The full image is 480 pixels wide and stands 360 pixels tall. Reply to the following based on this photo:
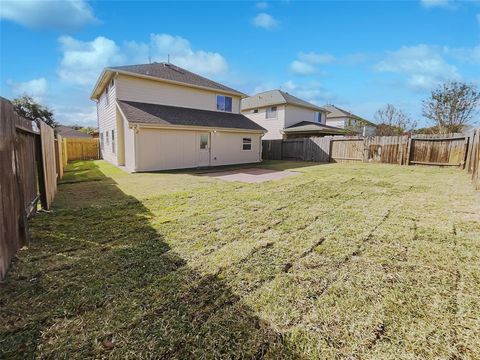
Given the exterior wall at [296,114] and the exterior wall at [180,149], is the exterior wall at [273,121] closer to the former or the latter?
the exterior wall at [296,114]

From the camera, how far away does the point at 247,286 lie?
254 centimetres

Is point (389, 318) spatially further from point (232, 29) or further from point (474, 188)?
point (232, 29)

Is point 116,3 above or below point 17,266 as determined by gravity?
above

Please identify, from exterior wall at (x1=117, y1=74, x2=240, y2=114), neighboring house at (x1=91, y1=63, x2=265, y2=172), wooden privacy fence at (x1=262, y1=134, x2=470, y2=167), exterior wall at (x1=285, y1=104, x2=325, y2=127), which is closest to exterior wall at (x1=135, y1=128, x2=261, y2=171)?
neighboring house at (x1=91, y1=63, x2=265, y2=172)

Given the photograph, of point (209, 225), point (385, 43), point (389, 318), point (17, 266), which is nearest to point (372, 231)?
point (389, 318)

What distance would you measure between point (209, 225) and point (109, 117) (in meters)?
14.0

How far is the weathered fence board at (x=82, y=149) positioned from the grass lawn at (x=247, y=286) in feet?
55.6

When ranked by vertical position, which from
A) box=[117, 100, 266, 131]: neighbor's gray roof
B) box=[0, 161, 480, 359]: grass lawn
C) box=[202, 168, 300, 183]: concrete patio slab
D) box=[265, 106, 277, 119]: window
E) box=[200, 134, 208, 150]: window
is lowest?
box=[0, 161, 480, 359]: grass lawn

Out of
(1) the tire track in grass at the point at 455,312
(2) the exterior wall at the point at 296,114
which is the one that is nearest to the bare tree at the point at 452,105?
(2) the exterior wall at the point at 296,114

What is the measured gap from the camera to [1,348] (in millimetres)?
1741

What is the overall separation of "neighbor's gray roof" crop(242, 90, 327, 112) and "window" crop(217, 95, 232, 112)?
7448 millimetres

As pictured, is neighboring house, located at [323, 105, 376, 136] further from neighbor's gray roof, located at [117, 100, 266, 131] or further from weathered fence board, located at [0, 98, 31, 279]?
weathered fence board, located at [0, 98, 31, 279]

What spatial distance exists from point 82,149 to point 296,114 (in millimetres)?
20027

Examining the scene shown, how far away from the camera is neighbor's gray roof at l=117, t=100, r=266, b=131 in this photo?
11.9 m
